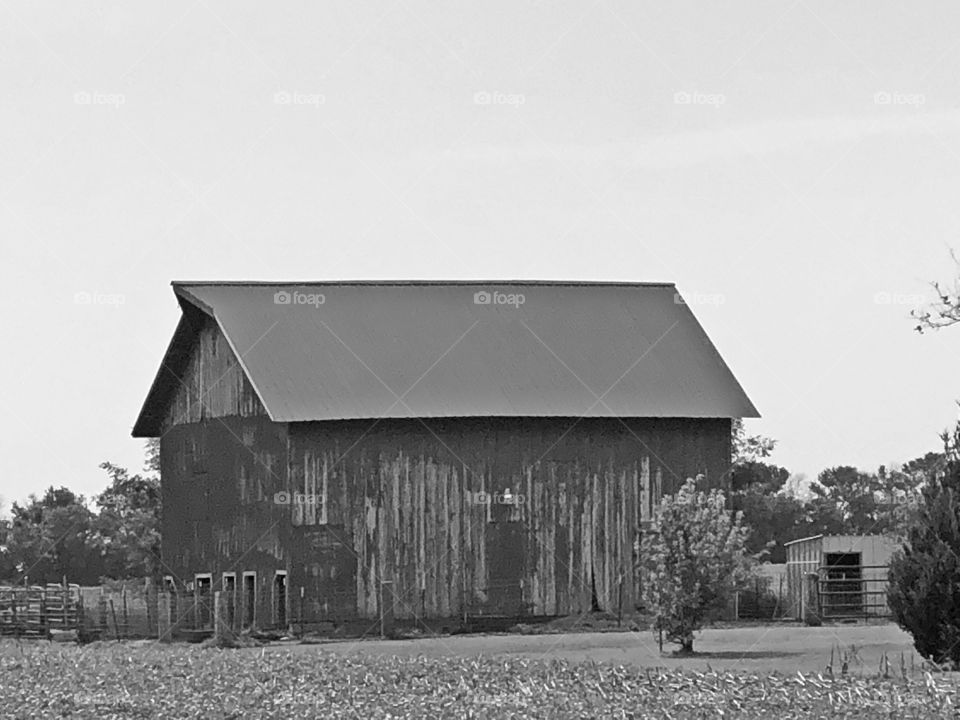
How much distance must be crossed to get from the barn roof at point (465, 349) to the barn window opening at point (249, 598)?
439 centimetres

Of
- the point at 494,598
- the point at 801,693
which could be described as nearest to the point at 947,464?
the point at 801,693

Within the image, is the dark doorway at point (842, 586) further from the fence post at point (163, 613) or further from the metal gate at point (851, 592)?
the fence post at point (163, 613)

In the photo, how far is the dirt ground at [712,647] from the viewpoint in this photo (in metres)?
28.2

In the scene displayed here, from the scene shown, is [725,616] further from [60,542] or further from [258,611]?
[60,542]

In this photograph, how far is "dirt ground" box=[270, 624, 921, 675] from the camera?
92.6 feet

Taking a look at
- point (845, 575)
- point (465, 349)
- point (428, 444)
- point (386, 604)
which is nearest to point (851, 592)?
point (845, 575)

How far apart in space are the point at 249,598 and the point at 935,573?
22464 mm

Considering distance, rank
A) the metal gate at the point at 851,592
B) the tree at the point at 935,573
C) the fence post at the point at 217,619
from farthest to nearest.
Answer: the metal gate at the point at 851,592, the fence post at the point at 217,619, the tree at the point at 935,573

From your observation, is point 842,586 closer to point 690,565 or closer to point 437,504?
point 437,504

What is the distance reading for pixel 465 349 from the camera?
45.4m

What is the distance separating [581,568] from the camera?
144 ft

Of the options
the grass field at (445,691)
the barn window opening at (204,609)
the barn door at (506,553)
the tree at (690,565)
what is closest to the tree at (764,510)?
the barn door at (506,553)

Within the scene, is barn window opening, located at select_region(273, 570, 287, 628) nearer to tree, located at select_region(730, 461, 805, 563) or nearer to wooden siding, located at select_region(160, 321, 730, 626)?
wooden siding, located at select_region(160, 321, 730, 626)

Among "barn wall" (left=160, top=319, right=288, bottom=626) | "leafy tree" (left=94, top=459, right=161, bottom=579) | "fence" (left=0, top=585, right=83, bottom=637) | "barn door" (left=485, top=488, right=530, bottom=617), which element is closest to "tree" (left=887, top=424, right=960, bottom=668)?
"barn door" (left=485, top=488, right=530, bottom=617)
